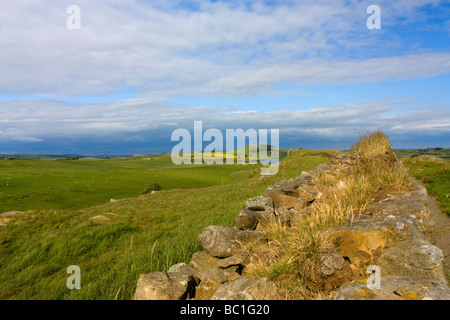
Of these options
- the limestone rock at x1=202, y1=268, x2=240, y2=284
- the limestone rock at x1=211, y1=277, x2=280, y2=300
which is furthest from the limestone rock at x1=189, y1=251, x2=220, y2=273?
the limestone rock at x1=211, y1=277, x2=280, y2=300

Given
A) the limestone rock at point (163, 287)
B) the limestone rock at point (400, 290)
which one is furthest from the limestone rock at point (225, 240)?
the limestone rock at point (400, 290)

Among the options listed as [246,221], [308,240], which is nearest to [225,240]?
[246,221]

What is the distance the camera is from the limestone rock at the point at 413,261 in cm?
377

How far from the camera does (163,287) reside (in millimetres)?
4480

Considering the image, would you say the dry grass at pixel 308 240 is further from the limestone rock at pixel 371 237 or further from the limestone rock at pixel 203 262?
the limestone rock at pixel 203 262

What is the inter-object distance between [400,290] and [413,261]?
3.27 feet

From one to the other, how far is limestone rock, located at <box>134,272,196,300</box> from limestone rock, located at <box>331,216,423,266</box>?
2725 mm

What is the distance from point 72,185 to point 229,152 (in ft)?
286

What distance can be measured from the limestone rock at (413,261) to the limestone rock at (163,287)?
3168 mm

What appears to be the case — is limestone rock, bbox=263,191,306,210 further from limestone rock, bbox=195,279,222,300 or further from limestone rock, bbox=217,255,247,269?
limestone rock, bbox=195,279,222,300

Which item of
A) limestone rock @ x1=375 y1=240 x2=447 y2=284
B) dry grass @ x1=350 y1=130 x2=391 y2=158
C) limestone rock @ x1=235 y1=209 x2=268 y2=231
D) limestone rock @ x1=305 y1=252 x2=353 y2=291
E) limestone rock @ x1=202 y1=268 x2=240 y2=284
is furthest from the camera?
dry grass @ x1=350 y1=130 x2=391 y2=158

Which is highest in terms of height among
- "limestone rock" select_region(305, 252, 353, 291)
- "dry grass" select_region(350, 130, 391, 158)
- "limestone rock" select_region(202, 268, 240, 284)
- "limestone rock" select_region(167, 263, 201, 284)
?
"dry grass" select_region(350, 130, 391, 158)

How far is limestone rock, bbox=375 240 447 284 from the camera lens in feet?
12.4
